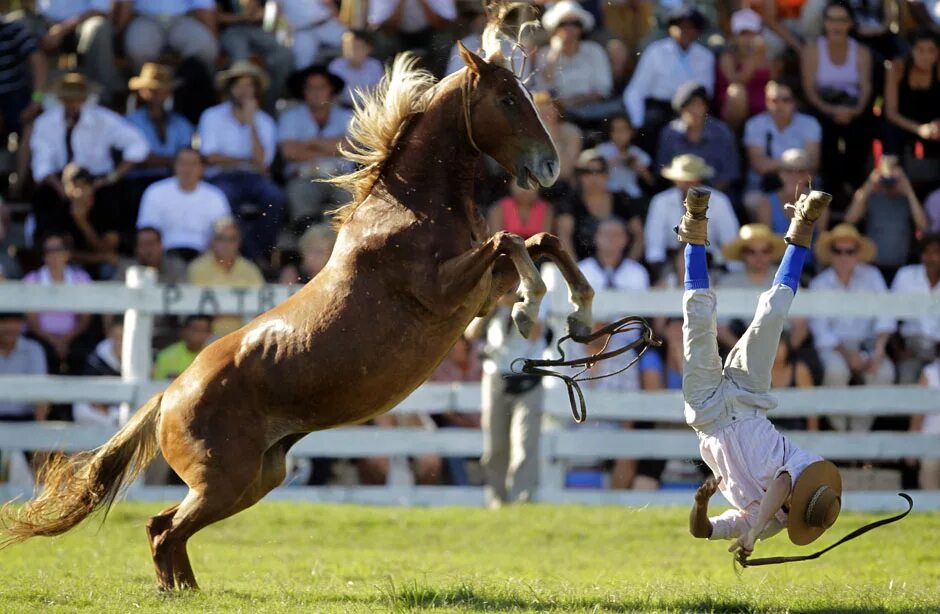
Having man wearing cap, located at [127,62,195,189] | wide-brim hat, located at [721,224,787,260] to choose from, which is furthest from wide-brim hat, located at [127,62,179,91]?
wide-brim hat, located at [721,224,787,260]

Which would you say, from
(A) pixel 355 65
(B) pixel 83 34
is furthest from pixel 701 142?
(B) pixel 83 34

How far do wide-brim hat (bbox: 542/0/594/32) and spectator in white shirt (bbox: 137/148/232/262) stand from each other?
11.2 feet

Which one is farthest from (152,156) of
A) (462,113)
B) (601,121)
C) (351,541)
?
(462,113)

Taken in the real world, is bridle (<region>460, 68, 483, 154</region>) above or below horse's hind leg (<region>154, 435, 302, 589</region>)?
above

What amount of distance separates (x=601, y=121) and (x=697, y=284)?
21.2 feet

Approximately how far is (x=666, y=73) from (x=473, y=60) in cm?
656

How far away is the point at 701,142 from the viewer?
43.1ft

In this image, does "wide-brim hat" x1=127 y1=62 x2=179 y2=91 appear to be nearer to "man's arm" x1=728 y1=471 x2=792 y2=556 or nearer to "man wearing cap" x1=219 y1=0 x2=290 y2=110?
"man wearing cap" x1=219 y1=0 x2=290 y2=110

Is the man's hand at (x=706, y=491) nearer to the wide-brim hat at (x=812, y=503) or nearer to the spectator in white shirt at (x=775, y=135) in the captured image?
the wide-brim hat at (x=812, y=503)

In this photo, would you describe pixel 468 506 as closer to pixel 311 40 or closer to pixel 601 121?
pixel 601 121

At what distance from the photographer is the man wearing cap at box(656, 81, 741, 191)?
13047mm

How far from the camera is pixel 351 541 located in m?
10.3

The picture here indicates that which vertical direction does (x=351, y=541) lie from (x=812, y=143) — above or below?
below

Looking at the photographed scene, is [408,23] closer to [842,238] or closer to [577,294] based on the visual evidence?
[842,238]
